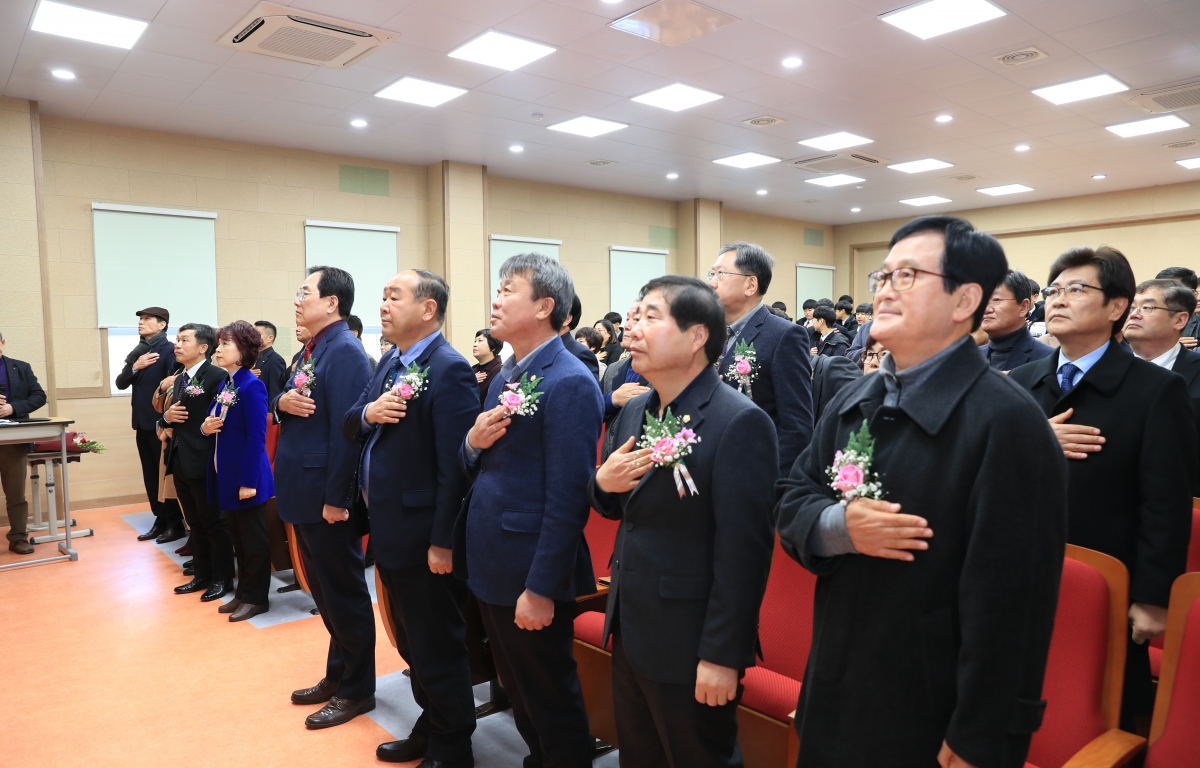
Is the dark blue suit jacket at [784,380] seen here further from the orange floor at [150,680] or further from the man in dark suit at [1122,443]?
the orange floor at [150,680]

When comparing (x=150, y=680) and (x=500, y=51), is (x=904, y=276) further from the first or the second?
(x=500, y=51)

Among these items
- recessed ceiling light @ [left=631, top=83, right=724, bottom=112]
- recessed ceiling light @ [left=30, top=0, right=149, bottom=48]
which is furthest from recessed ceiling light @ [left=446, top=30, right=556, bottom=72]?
recessed ceiling light @ [left=30, top=0, right=149, bottom=48]

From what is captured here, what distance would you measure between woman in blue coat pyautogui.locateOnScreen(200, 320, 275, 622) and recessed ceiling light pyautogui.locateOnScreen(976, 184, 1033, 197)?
11.7 m

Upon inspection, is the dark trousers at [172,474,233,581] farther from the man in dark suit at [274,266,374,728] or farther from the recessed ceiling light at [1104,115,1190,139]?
the recessed ceiling light at [1104,115,1190,139]

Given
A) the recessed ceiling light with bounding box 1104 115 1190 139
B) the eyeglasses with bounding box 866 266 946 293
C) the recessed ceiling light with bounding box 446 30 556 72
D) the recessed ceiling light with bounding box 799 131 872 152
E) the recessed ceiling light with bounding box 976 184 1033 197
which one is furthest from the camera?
the recessed ceiling light with bounding box 976 184 1033 197

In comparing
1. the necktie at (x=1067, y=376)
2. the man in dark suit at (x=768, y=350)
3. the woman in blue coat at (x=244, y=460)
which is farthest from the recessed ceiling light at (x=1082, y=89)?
the woman in blue coat at (x=244, y=460)

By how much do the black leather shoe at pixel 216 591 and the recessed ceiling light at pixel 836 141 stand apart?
7.73 meters

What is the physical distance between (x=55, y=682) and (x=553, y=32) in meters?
5.16

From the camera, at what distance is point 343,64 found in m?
6.24

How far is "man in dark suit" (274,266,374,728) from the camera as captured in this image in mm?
3121

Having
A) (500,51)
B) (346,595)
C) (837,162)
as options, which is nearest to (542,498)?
(346,595)

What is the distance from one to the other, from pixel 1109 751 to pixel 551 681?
4.63 feet

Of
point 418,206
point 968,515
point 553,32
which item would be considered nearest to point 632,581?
point 968,515

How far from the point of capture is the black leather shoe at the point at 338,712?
10.2 ft
